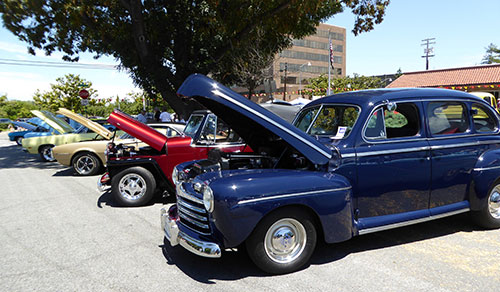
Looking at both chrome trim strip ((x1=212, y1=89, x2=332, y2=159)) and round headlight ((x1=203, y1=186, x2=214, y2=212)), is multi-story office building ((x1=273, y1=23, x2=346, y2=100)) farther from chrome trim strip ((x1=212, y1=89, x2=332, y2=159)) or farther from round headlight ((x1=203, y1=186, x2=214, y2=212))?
round headlight ((x1=203, y1=186, x2=214, y2=212))

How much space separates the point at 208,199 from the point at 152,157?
3468 mm

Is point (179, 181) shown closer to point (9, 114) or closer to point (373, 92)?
point (373, 92)

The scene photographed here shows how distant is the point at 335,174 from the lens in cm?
377

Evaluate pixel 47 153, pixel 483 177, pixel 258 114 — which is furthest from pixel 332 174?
pixel 47 153

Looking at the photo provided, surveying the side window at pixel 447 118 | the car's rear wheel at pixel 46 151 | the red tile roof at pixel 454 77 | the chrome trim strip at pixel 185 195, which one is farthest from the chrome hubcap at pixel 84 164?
the red tile roof at pixel 454 77

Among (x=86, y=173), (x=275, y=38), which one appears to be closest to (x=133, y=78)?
(x=275, y=38)

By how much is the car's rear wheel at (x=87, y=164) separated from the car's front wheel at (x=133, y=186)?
4.13 metres

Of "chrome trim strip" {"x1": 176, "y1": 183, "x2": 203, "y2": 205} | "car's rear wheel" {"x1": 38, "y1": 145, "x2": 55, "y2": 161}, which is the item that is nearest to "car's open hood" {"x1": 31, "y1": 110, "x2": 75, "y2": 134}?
"car's rear wheel" {"x1": 38, "y1": 145, "x2": 55, "y2": 161}

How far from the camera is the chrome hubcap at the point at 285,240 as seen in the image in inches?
138

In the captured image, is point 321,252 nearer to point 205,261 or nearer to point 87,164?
point 205,261

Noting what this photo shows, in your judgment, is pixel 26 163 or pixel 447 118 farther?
A: pixel 26 163

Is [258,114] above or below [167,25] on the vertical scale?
below

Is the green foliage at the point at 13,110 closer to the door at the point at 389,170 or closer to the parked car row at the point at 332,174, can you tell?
the parked car row at the point at 332,174

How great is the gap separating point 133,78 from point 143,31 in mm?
6574
